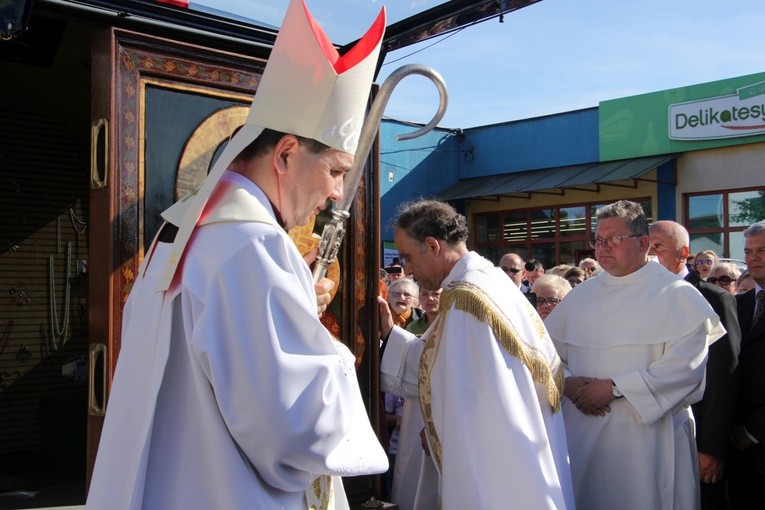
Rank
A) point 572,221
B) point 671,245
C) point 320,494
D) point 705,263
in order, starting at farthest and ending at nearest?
point 572,221 < point 705,263 < point 671,245 < point 320,494

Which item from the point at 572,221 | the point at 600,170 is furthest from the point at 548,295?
the point at 572,221

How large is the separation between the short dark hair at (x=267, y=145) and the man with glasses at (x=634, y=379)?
8.27ft

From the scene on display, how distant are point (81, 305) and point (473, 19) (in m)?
4.10

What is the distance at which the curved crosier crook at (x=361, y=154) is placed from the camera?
2811 millimetres

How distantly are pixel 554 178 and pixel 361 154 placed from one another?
15070 millimetres

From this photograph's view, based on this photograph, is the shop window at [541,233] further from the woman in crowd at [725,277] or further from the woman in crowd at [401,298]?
the woman in crowd at [401,298]

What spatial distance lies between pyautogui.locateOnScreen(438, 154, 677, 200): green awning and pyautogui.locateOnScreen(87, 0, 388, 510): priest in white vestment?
47.9ft

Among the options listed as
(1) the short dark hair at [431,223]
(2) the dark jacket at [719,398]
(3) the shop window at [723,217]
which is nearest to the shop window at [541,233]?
(3) the shop window at [723,217]

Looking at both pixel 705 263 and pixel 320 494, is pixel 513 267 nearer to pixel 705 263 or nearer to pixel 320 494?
pixel 705 263

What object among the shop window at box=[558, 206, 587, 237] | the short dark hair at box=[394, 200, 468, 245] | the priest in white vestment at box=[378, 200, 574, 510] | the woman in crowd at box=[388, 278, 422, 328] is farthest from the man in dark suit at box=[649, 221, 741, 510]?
the shop window at box=[558, 206, 587, 237]

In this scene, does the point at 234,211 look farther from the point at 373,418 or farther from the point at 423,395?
the point at 373,418

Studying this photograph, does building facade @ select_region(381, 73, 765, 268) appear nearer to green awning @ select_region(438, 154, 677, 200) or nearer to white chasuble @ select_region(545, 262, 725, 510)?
green awning @ select_region(438, 154, 677, 200)

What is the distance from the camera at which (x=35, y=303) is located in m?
6.09

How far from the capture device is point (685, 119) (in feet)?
51.9
